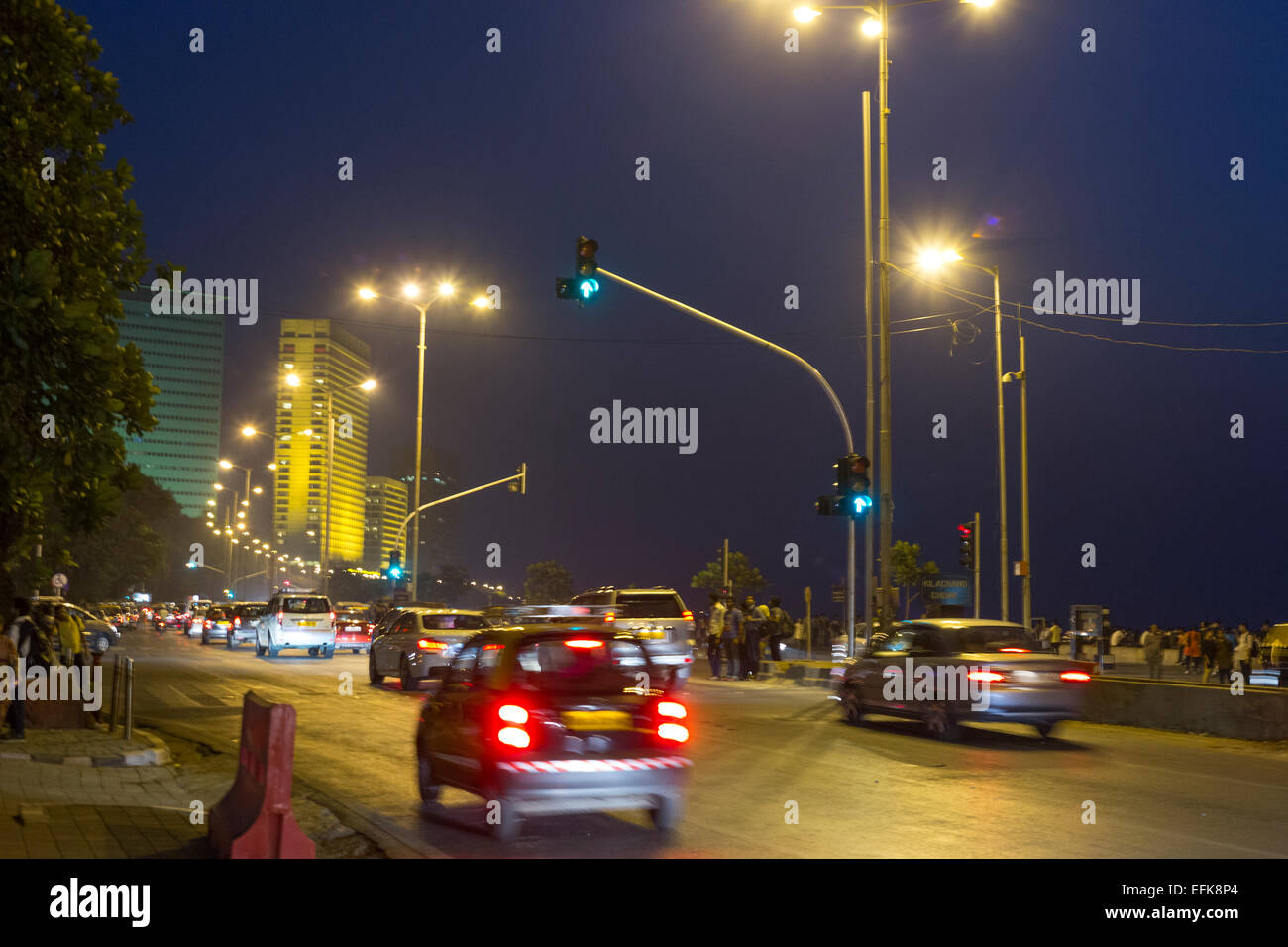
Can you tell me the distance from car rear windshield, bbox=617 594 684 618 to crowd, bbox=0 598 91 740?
1208 centimetres

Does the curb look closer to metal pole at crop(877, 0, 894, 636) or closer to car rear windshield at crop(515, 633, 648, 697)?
car rear windshield at crop(515, 633, 648, 697)

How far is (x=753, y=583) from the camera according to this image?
85.2 metres

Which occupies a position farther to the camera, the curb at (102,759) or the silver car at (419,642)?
the silver car at (419,642)

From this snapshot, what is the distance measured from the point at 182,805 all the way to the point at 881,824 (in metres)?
5.61

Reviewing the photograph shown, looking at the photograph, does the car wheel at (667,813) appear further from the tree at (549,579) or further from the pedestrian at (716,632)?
the tree at (549,579)

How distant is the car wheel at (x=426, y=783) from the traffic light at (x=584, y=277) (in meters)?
11.9

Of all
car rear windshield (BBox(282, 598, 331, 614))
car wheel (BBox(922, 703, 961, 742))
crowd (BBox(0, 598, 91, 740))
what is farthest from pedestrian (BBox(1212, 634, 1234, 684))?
crowd (BBox(0, 598, 91, 740))

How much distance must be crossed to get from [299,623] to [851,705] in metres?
25.1

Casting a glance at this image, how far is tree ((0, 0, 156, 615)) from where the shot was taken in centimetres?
902

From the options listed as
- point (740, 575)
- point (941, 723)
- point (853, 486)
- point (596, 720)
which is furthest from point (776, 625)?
point (740, 575)

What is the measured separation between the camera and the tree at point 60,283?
9016mm

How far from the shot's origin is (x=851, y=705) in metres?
18.3

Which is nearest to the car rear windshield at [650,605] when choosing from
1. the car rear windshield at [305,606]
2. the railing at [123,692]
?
the railing at [123,692]
